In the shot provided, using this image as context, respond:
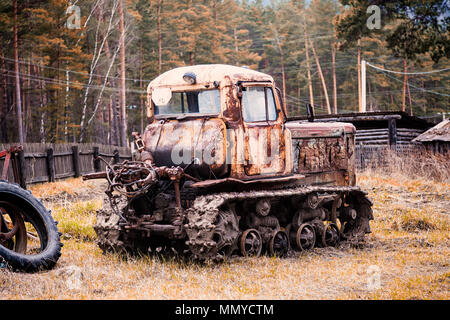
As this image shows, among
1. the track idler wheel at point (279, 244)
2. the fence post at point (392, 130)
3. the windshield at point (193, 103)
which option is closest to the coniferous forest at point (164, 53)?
the fence post at point (392, 130)

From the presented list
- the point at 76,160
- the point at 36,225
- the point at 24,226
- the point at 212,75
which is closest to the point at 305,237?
the point at 212,75

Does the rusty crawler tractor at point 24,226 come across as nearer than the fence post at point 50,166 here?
Yes

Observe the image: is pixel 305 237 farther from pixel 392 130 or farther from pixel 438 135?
pixel 392 130

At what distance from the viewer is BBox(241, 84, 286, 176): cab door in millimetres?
9109

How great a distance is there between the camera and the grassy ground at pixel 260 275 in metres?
6.89

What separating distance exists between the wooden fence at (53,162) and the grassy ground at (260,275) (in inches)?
355

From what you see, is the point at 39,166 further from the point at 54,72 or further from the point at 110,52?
the point at 110,52

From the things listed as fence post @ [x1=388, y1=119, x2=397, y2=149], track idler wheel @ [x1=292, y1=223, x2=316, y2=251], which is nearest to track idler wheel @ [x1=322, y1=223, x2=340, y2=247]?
track idler wheel @ [x1=292, y1=223, x2=316, y2=251]

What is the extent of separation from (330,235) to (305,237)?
780 mm

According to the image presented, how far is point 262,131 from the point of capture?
9.24 metres

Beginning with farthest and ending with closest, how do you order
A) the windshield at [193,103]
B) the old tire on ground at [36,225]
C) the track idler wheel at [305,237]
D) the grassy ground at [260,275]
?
the track idler wheel at [305,237] → the windshield at [193,103] → the old tire on ground at [36,225] → the grassy ground at [260,275]

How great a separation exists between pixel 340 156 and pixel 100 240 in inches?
197

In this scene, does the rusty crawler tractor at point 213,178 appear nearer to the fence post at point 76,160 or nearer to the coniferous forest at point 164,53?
the coniferous forest at point 164,53

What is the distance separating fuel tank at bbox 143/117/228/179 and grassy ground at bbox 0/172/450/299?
149 cm
